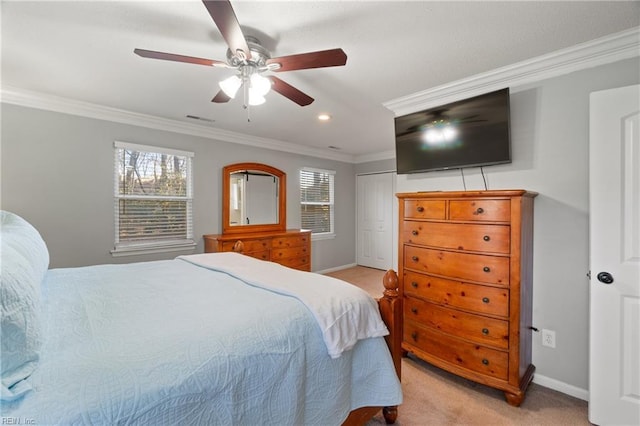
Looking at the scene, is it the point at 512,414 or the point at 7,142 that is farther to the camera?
the point at 7,142

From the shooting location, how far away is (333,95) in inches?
110

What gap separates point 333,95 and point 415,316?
2198mm

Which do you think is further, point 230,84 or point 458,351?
point 458,351

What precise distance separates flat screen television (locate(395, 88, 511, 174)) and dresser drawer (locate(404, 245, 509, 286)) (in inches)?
32.1

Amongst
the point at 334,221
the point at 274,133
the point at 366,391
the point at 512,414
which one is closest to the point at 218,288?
the point at 366,391

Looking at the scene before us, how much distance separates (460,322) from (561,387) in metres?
0.84

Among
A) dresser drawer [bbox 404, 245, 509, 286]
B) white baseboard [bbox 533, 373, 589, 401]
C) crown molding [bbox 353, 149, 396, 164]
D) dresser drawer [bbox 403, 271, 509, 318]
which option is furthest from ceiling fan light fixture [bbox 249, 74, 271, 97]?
crown molding [bbox 353, 149, 396, 164]

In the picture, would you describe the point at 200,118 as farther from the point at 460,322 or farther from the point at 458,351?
the point at 458,351

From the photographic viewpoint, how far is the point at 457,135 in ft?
8.18

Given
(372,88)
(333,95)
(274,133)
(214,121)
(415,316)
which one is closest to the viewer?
(415,316)

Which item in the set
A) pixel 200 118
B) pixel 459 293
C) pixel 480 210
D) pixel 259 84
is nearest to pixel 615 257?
pixel 480 210

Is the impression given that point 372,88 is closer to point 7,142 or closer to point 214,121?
point 214,121

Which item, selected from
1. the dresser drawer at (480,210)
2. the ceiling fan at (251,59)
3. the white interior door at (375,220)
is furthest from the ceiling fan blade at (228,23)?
the white interior door at (375,220)

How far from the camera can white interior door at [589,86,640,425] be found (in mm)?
1666
